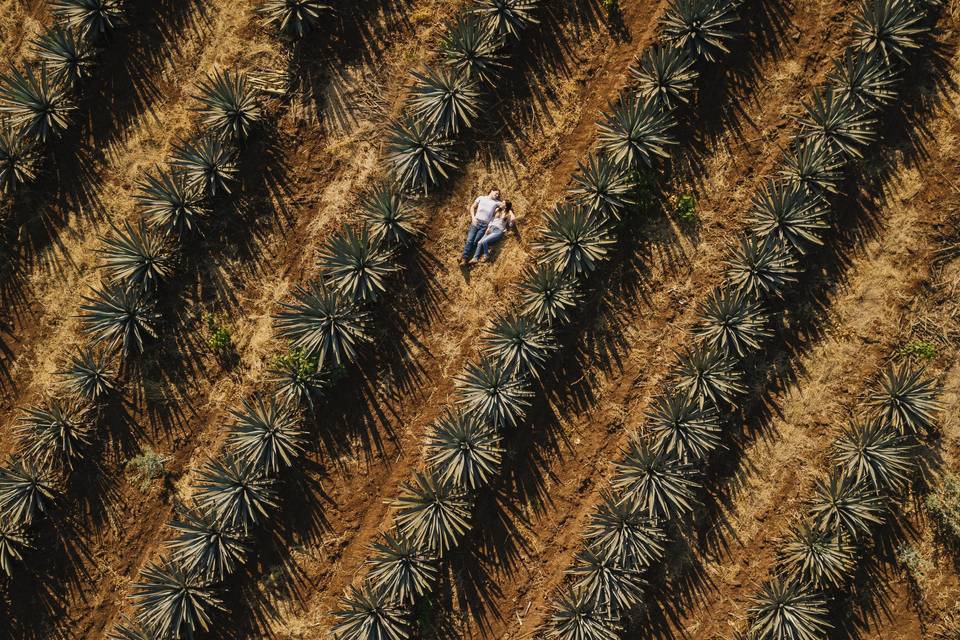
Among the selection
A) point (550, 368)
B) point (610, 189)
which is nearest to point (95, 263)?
point (550, 368)

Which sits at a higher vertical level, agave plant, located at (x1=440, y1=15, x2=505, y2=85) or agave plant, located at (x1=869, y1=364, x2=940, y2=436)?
agave plant, located at (x1=440, y1=15, x2=505, y2=85)

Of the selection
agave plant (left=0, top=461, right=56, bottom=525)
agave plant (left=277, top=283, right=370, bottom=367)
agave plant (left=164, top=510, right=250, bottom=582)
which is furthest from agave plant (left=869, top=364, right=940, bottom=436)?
agave plant (left=0, top=461, right=56, bottom=525)

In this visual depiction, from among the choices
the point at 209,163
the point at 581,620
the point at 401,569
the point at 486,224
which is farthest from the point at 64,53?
the point at 581,620

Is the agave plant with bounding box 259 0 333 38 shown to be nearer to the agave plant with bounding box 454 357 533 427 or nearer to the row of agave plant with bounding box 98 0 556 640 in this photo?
the row of agave plant with bounding box 98 0 556 640

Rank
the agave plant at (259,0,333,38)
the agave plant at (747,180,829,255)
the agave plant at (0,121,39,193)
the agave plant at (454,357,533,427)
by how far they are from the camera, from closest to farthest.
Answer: the agave plant at (747,180,829,255) → the agave plant at (454,357,533,427) → the agave plant at (259,0,333,38) → the agave plant at (0,121,39,193)

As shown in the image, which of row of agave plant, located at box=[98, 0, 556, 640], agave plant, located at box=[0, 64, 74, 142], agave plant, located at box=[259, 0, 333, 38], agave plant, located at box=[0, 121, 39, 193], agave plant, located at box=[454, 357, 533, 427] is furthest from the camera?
agave plant, located at box=[0, 121, 39, 193]

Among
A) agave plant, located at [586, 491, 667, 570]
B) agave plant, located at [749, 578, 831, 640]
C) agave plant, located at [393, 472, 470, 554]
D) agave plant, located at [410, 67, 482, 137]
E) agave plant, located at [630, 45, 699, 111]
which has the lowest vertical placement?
agave plant, located at [749, 578, 831, 640]

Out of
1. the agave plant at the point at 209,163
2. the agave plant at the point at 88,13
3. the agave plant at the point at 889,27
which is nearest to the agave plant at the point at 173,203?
the agave plant at the point at 209,163
